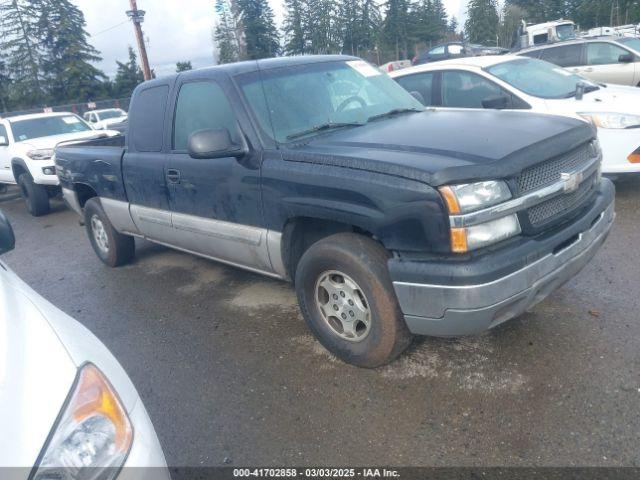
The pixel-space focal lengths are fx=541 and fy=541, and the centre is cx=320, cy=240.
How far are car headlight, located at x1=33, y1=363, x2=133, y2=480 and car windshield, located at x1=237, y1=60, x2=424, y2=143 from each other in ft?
7.20

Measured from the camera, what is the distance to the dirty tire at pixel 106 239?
18.7ft

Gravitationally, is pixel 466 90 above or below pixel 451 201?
above

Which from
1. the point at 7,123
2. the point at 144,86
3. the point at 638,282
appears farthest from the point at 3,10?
the point at 638,282

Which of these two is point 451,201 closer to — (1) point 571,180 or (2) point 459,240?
(2) point 459,240

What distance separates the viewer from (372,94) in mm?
4207

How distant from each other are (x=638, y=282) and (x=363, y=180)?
2542 millimetres

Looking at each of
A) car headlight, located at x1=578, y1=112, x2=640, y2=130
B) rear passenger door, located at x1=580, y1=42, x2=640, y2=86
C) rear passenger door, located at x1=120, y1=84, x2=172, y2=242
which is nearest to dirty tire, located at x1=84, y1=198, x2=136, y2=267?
rear passenger door, located at x1=120, y1=84, x2=172, y2=242

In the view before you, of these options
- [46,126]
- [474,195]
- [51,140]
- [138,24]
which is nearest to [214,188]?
[474,195]

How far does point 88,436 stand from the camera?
1.63m

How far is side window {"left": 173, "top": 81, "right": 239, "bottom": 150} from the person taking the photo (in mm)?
3875

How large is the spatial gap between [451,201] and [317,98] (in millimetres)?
1671

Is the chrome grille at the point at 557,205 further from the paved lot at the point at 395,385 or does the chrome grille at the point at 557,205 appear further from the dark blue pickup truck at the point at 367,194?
the paved lot at the point at 395,385

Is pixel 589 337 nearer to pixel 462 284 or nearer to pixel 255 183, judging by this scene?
pixel 462 284

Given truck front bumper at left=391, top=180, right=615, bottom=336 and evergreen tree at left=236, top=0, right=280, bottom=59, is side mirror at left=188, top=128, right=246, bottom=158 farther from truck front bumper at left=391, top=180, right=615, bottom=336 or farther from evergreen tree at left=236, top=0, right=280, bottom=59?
evergreen tree at left=236, top=0, right=280, bottom=59
